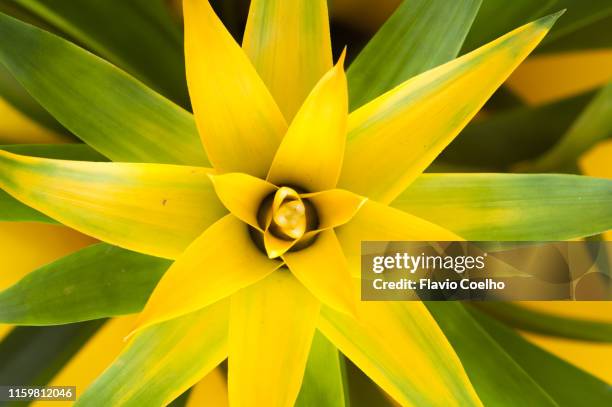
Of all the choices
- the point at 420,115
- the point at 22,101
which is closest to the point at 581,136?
the point at 420,115

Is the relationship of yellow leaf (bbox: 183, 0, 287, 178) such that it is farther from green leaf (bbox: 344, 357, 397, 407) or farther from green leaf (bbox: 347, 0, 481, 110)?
green leaf (bbox: 344, 357, 397, 407)

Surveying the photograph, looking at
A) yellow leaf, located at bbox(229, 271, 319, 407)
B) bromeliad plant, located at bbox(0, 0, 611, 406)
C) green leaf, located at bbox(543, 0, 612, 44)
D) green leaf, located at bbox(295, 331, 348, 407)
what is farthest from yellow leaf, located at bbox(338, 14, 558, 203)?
green leaf, located at bbox(543, 0, 612, 44)

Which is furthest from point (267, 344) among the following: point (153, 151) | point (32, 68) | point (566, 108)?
point (566, 108)

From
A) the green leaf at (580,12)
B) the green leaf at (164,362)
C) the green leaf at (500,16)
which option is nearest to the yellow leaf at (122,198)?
the green leaf at (164,362)

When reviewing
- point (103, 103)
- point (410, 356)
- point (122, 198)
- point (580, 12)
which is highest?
point (580, 12)

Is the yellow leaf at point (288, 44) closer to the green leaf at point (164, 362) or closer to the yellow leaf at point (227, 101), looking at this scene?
the yellow leaf at point (227, 101)

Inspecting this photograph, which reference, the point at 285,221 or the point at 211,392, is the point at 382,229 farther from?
the point at 211,392
